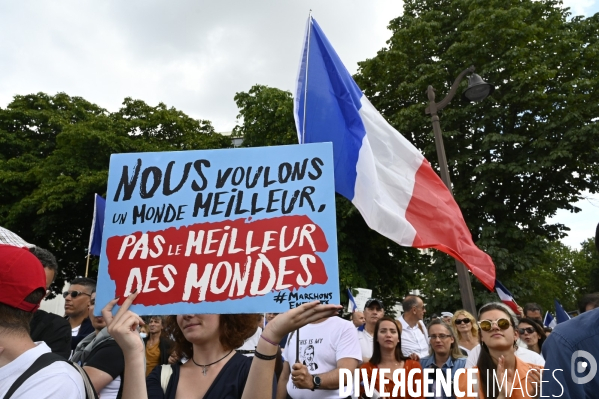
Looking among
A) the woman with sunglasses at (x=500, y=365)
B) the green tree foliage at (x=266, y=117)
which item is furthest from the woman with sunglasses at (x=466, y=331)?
the green tree foliage at (x=266, y=117)

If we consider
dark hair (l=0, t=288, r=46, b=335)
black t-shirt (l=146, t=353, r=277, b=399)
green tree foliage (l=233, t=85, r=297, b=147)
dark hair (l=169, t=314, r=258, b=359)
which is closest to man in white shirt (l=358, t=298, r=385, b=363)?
dark hair (l=169, t=314, r=258, b=359)

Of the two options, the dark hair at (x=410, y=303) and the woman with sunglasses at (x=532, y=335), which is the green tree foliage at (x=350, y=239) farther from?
the woman with sunglasses at (x=532, y=335)

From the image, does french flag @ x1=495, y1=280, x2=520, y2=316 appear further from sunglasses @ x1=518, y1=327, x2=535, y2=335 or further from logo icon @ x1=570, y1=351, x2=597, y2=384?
logo icon @ x1=570, y1=351, x2=597, y2=384

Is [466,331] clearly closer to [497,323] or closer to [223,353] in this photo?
[497,323]

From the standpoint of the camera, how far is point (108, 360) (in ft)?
9.30

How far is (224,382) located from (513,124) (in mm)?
14470

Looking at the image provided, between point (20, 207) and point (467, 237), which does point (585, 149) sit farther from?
point (20, 207)

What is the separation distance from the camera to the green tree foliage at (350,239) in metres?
16.5

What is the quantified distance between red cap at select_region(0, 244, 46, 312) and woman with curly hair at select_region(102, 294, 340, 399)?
0.44 metres

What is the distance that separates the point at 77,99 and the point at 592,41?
20595 mm

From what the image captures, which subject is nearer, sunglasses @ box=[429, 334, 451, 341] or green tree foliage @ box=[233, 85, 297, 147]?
sunglasses @ box=[429, 334, 451, 341]

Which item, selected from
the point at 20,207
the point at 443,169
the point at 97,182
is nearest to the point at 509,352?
the point at 443,169

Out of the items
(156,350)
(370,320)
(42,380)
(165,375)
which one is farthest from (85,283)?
(370,320)

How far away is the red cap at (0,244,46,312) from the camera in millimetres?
1794
